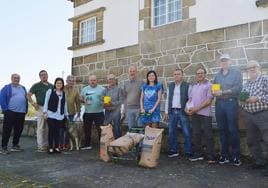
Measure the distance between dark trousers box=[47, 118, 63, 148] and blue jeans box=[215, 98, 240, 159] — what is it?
3.32m

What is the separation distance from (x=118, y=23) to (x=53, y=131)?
442 cm

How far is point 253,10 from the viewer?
709 cm

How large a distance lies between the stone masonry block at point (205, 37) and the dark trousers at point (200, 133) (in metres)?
2.39

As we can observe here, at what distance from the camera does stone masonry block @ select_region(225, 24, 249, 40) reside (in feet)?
23.7

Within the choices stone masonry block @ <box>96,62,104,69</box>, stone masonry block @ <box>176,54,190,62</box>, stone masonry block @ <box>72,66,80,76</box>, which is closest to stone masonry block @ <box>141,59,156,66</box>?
stone masonry block @ <box>176,54,190,62</box>

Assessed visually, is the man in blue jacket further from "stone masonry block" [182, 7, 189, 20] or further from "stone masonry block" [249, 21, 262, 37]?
"stone masonry block" [249, 21, 262, 37]

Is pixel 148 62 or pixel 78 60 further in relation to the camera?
pixel 78 60

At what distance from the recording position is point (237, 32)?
7.36 m

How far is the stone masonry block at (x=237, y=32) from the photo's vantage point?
722 centimetres

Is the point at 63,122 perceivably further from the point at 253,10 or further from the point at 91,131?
the point at 253,10

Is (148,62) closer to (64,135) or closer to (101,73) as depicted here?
(101,73)

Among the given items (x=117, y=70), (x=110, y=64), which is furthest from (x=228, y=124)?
(x=110, y=64)

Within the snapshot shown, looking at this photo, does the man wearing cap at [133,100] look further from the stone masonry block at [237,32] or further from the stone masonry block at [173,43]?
the stone masonry block at [237,32]

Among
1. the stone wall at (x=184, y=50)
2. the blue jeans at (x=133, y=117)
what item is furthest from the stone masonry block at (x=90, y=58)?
the blue jeans at (x=133, y=117)
